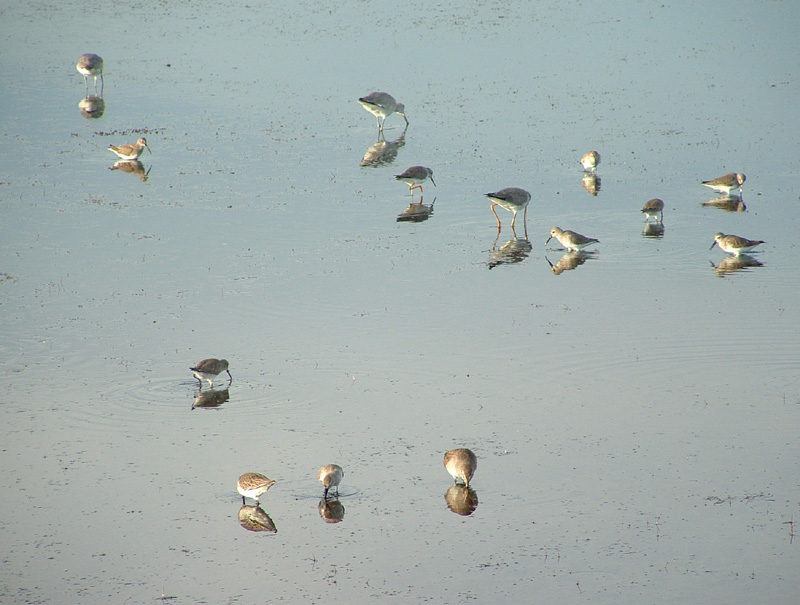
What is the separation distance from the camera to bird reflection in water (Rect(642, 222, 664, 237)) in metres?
19.6

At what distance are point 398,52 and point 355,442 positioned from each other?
30.5 m

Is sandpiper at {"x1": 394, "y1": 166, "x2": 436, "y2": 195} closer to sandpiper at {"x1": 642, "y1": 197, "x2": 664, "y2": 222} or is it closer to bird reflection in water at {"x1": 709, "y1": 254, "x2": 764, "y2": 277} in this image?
sandpiper at {"x1": 642, "y1": 197, "x2": 664, "y2": 222}

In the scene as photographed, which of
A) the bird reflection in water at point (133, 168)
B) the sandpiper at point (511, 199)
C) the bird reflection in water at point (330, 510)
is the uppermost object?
the bird reflection in water at point (330, 510)

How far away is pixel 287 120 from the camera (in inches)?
1179

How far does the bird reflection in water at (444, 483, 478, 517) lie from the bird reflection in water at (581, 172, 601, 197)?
13.1 metres

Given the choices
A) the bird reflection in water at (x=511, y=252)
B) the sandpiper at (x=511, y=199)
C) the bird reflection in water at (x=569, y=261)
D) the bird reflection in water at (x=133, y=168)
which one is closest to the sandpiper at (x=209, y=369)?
the bird reflection in water at (x=511, y=252)

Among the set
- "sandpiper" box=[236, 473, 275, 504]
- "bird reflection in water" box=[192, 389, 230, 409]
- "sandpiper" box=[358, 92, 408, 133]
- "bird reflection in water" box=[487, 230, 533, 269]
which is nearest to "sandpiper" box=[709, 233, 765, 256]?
"bird reflection in water" box=[487, 230, 533, 269]

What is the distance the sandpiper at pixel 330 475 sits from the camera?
1000 cm

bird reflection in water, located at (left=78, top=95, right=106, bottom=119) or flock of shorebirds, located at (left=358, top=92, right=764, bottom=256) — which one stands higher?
flock of shorebirds, located at (left=358, top=92, right=764, bottom=256)

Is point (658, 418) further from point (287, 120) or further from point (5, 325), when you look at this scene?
point (287, 120)

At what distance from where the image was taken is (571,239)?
722 inches

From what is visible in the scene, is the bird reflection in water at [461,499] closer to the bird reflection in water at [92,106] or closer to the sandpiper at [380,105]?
the sandpiper at [380,105]

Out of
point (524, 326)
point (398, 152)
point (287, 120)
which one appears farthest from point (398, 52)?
point (524, 326)

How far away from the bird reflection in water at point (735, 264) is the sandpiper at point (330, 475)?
377 inches
